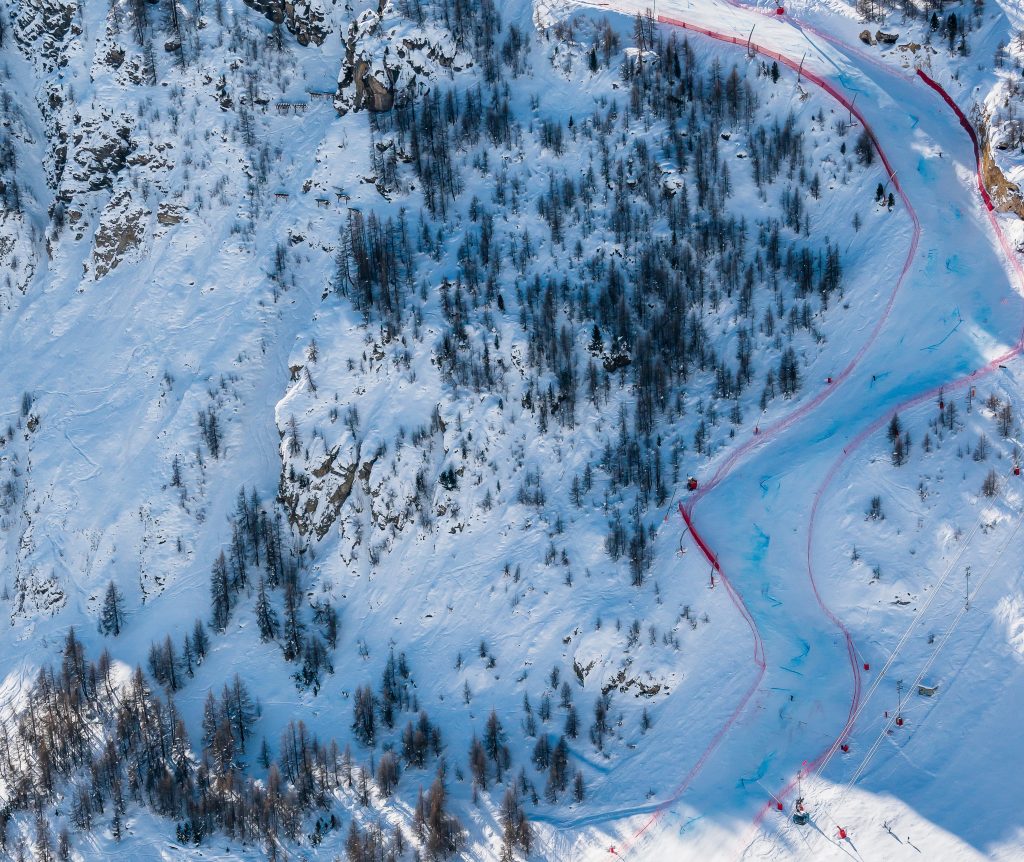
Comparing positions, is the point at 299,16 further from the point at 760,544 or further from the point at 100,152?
the point at 760,544

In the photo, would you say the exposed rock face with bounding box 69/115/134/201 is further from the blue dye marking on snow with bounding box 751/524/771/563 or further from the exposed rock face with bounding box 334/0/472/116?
the blue dye marking on snow with bounding box 751/524/771/563

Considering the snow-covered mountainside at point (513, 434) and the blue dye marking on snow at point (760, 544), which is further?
the blue dye marking on snow at point (760, 544)

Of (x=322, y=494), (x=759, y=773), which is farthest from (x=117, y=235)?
(x=759, y=773)

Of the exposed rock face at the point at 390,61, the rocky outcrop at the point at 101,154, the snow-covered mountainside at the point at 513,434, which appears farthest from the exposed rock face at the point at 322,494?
the rocky outcrop at the point at 101,154

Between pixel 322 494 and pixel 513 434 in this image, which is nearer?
pixel 513 434

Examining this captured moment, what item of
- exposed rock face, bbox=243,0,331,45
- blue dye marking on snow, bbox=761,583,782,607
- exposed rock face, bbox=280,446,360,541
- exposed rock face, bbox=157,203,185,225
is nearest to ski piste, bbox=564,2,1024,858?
blue dye marking on snow, bbox=761,583,782,607

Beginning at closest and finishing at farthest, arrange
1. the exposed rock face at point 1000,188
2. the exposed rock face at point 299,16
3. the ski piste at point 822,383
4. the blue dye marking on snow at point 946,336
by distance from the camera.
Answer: the ski piste at point 822,383 → the blue dye marking on snow at point 946,336 → the exposed rock face at point 1000,188 → the exposed rock face at point 299,16

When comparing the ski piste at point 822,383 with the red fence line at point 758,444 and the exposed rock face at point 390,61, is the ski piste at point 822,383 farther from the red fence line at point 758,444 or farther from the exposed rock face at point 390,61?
the exposed rock face at point 390,61
